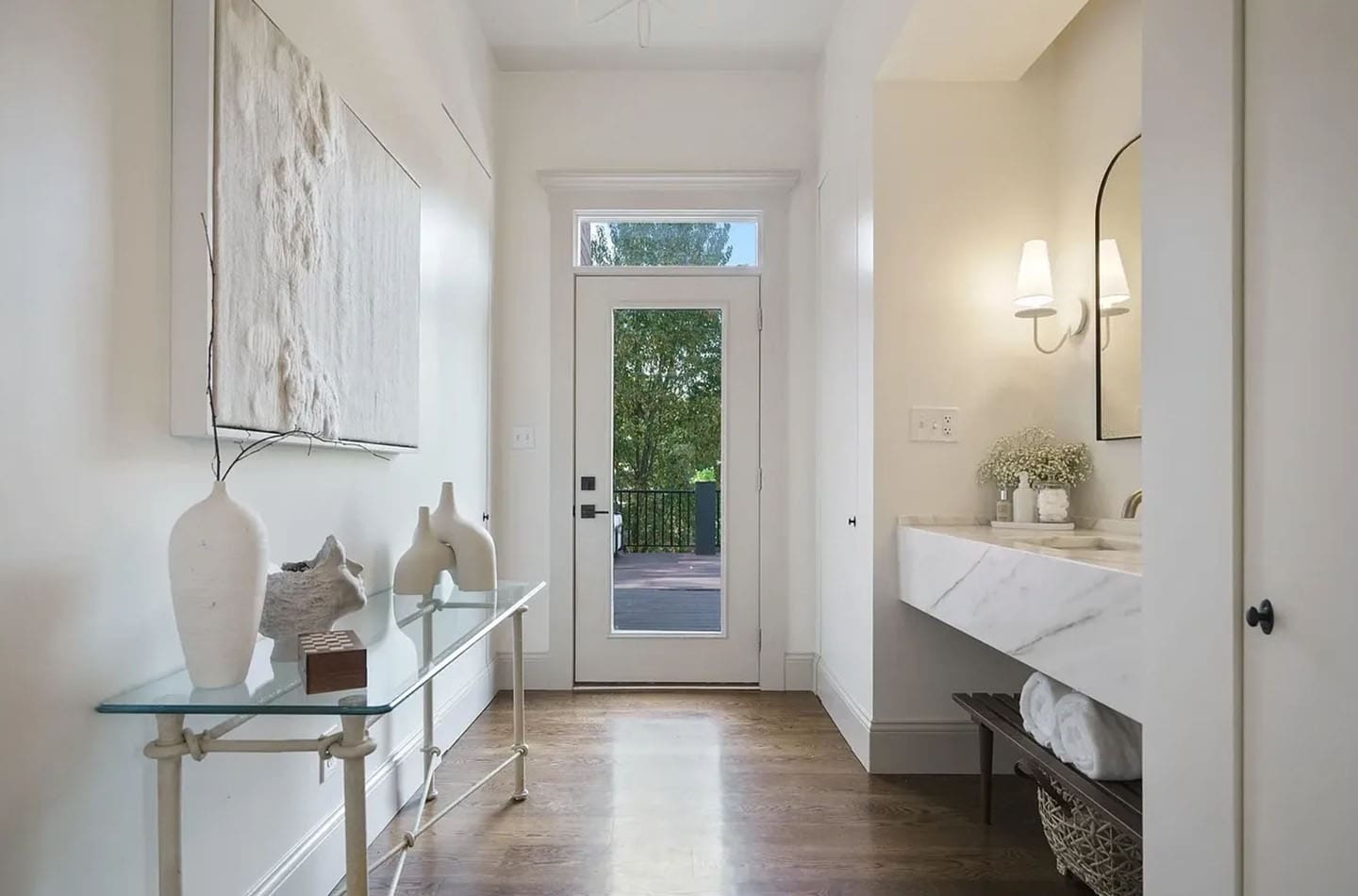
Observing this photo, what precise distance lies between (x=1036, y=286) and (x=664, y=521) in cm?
197

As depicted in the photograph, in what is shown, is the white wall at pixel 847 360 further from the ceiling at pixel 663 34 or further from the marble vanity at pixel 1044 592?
the marble vanity at pixel 1044 592

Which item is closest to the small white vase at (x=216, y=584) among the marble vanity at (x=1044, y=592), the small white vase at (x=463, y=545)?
the small white vase at (x=463, y=545)

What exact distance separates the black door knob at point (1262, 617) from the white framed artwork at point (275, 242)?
1.59 meters

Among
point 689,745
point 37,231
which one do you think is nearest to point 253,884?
point 37,231

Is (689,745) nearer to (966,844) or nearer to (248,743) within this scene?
(966,844)

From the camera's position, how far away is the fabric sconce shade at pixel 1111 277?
243cm

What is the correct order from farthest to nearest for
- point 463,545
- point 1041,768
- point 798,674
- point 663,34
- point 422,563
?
point 798,674 < point 663,34 < point 463,545 < point 422,563 < point 1041,768

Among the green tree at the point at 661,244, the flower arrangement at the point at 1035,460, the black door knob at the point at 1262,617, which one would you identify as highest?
the green tree at the point at 661,244

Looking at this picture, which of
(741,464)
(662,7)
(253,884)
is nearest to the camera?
(253,884)

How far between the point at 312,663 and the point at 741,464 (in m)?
2.82

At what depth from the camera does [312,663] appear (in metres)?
1.19

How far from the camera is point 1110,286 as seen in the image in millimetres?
2477

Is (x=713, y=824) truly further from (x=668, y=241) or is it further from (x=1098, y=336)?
(x=668, y=241)

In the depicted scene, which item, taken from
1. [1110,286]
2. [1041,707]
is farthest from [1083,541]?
[1110,286]
